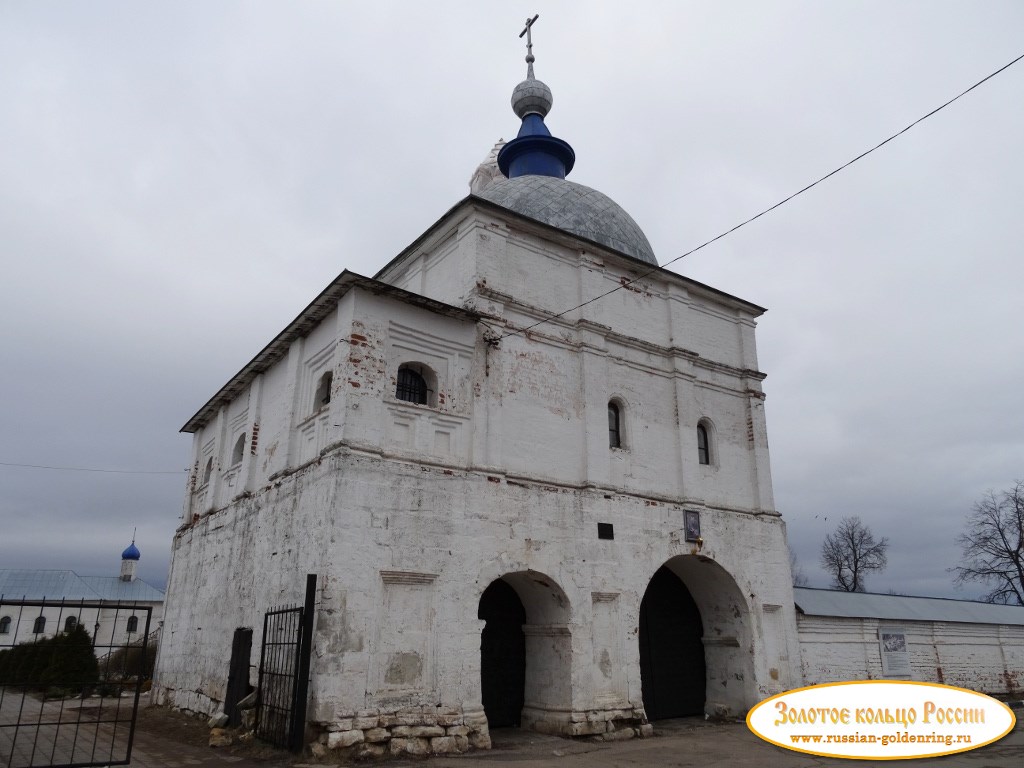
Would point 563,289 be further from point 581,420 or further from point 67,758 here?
point 67,758

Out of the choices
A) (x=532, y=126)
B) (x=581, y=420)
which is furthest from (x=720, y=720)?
(x=532, y=126)

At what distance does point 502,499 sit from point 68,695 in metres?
16.7

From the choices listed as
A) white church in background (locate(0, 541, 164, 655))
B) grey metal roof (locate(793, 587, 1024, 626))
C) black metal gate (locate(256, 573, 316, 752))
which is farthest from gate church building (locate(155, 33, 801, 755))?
white church in background (locate(0, 541, 164, 655))

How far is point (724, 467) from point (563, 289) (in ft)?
16.1

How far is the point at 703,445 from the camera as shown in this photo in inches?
591

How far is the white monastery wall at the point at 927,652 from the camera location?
49.4 ft

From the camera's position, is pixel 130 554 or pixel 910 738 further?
pixel 130 554

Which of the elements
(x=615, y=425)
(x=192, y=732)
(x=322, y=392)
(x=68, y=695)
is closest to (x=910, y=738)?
(x=615, y=425)

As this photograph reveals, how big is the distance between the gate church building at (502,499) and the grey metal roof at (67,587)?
40.5 m

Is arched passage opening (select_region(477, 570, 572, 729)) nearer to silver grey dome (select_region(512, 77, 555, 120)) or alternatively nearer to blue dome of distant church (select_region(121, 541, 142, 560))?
silver grey dome (select_region(512, 77, 555, 120))

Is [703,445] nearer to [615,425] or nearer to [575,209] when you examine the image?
[615,425]

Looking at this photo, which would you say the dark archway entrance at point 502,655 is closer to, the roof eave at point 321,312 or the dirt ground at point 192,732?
the dirt ground at point 192,732

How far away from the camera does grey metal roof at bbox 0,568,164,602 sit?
4938 centimetres

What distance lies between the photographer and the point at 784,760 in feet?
31.9
